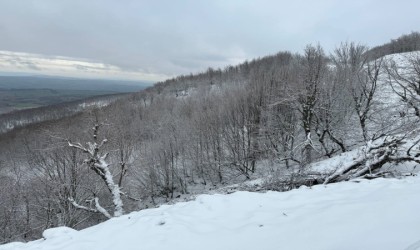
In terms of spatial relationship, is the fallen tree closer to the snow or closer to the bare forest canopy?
the bare forest canopy

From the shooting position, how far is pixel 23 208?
928 inches

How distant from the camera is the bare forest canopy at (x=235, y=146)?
57.8 ft

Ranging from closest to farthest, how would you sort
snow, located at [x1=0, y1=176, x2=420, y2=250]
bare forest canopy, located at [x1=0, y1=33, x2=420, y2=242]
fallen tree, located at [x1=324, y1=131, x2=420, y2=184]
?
snow, located at [x1=0, y1=176, x2=420, y2=250] → fallen tree, located at [x1=324, y1=131, x2=420, y2=184] → bare forest canopy, located at [x1=0, y1=33, x2=420, y2=242]

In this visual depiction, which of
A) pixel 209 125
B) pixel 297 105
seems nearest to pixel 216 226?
pixel 297 105

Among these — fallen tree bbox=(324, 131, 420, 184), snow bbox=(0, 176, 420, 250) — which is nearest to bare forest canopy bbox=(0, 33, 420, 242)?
fallen tree bbox=(324, 131, 420, 184)

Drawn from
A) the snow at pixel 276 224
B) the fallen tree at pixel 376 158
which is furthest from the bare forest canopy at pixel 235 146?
the snow at pixel 276 224

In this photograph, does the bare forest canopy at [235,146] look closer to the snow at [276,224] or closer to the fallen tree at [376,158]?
the fallen tree at [376,158]

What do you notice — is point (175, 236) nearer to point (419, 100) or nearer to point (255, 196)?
point (255, 196)

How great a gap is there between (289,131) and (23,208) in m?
22.1

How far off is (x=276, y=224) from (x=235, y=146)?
23.4 meters

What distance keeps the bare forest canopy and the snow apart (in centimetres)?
426

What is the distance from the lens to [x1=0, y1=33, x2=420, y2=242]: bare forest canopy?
57.8ft

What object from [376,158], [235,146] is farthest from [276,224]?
[235,146]

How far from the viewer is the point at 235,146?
1148 inches
